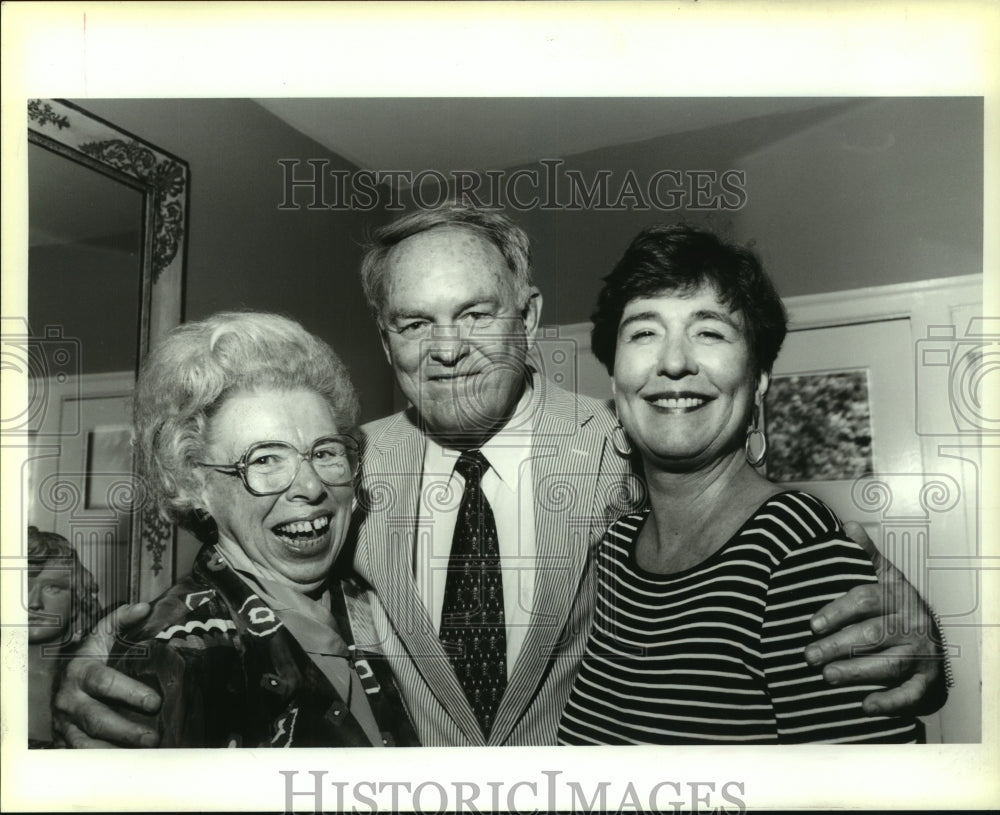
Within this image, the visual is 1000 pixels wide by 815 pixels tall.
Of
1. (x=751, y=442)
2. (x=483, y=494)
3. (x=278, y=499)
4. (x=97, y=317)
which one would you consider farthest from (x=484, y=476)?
(x=97, y=317)

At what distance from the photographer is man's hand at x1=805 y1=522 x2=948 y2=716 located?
5.84 feet

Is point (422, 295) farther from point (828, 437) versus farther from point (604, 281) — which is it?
point (828, 437)

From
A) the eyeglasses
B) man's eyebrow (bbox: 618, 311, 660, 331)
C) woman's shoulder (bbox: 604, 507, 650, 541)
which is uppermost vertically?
man's eyebrow (bbox: 618, 311, 660, 331)

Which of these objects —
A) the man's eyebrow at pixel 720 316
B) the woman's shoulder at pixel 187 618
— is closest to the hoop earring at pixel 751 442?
the man's eyebrow at pixel 720 316

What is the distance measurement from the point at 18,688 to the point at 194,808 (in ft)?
1.40

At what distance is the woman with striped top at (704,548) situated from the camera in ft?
5.81

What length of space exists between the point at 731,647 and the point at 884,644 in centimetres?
31

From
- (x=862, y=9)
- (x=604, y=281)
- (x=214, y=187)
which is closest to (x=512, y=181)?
(x=604, y=281)

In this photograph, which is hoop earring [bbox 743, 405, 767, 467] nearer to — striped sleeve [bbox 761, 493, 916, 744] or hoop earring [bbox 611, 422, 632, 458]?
striped sleeve [bbox 761, 493, 916, 744]

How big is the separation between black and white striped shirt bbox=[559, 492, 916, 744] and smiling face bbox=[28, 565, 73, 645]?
1.01 metres

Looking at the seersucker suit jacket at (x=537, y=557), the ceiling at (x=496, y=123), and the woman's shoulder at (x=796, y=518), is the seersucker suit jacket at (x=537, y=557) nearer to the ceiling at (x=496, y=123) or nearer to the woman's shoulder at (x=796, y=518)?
the woman's shoulder at (x=796, y=518)

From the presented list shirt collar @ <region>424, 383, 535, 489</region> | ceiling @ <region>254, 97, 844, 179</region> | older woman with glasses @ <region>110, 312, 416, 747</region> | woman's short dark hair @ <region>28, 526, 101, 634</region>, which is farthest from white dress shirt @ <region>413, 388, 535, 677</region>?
woman's short dark hair @ <region>28, 526, 101, 634</region>

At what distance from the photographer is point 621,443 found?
6.04 ft

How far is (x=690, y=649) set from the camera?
5.83 feet
